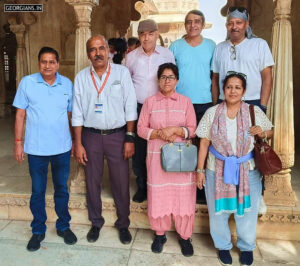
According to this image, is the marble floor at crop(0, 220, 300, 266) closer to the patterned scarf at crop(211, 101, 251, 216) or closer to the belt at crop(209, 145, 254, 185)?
the patterned scarf at crop(211, 101, 251, 216)

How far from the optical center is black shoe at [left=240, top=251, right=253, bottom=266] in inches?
110

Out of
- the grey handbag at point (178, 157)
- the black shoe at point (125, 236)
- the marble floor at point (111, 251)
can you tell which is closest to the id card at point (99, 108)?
the grey handbag at point (178, 157)

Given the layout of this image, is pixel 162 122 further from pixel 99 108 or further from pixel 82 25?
pixel 82 25

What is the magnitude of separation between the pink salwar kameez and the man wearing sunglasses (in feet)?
1.77

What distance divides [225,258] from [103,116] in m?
1.69

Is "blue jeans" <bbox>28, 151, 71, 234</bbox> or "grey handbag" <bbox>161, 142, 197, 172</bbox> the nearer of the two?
"grey handbag" <bbox>161, 142, 197, 172</bbox>

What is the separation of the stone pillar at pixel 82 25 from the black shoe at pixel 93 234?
1.73 meters

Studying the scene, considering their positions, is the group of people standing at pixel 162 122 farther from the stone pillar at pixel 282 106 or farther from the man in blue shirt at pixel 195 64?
the stone pillar at pixel 282 106

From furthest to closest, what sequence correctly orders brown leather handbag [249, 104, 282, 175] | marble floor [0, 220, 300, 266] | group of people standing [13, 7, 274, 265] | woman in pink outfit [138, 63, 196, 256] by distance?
1. marble floor [0, 220, 300, 266]
2. woman in pink outfit [138, 63, 196, 256]
3. group of people standing [13, 7, 274, 265]
4. brown leather handbag [249, 104, 282, 175]

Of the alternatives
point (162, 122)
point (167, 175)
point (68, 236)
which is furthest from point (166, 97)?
point (68, 236)

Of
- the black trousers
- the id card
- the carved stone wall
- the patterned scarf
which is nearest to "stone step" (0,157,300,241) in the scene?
the black trousers

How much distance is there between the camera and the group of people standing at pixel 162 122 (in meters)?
2.67

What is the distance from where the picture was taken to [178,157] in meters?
2.74

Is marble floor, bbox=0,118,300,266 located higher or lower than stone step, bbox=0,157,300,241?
lower
